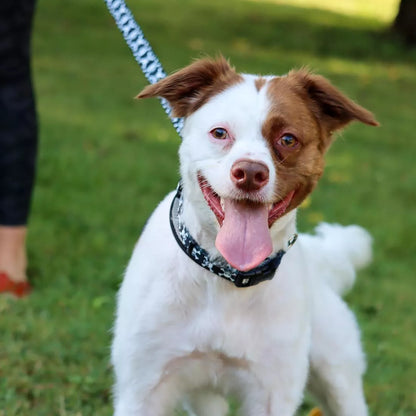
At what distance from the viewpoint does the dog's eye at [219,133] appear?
10.1 ft

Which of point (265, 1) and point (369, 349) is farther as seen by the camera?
point (265, 1)

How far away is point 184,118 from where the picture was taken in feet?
11.2

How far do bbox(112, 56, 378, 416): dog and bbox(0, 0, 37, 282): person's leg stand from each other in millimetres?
1976

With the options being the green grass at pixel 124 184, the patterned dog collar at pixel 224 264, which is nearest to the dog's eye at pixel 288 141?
the patterned dog collar at pixel 224 264

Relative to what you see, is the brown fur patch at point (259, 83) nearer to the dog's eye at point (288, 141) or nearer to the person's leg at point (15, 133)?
the dog's eye at point (288, 141)

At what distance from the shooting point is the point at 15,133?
530 centimetres

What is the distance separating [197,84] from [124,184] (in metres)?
Result: 4.67

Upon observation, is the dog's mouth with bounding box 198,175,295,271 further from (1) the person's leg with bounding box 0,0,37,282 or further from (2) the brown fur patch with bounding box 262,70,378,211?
(1) the person's leg with bounding box 0,0,37,282

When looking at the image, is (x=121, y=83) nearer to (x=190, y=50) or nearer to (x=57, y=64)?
(x=57, y=64)

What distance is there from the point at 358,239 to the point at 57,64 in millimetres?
8956

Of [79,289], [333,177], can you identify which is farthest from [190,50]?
[79,289]

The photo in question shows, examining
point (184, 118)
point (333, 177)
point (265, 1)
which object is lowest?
point (265, 1)

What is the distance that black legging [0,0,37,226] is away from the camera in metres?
5.11

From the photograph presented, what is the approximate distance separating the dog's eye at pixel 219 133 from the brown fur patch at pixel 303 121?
140 mm
